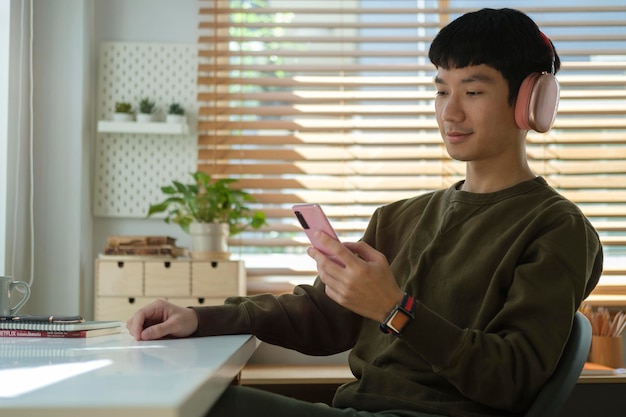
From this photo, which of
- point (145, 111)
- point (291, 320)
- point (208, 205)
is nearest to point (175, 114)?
point (145, 111)

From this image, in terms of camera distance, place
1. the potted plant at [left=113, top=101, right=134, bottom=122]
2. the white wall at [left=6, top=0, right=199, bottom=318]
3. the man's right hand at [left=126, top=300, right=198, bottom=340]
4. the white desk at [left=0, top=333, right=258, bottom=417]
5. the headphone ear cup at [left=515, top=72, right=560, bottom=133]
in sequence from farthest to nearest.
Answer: the potted plant at [left=113, top=101, right=134, bottom=122] < the white wall at [left=6, top=0, right=199, bottom=318] < the headphone ear cup at [left=515, top=72, right=560, bottom=133] < the man's right hand at [left=126, top=300, right=198, bottom=340] < the white desk at [left=0, top=333, right=258, bottom=417]

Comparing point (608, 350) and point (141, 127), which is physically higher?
point (141, 127)

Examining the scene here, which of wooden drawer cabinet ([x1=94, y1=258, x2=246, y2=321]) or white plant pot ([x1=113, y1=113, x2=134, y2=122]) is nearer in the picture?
wooden drawer cabinet ([x1=94, y1=258, x2=246, y2=321])

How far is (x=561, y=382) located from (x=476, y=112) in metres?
0.52

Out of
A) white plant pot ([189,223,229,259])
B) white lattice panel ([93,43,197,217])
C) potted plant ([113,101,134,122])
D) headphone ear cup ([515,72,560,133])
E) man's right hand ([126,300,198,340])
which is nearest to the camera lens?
man's right hand ([126,300,198,340])

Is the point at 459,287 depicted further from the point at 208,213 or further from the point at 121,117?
the point at 121,117

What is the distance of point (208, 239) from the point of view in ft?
11.2

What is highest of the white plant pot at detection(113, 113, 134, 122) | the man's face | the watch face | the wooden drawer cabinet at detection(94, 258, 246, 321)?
the white plant pot at detection(113, 113, 134, 122)

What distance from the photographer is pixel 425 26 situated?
12.4 feet

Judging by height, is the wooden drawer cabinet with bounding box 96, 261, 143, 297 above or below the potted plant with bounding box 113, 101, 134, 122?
below

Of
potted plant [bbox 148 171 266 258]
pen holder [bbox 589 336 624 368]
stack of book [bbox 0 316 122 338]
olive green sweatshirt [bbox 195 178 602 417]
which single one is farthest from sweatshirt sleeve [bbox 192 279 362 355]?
pen holder [bbox 589 336 624 368]

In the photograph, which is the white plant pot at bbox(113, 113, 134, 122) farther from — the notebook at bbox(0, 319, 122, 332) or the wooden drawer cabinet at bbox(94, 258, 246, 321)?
the notebook at bbox(0, 319, 122, 332)

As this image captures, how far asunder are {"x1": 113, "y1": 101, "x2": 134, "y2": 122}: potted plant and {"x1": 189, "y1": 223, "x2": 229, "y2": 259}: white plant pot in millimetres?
565

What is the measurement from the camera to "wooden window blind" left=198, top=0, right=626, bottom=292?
12.3ft
